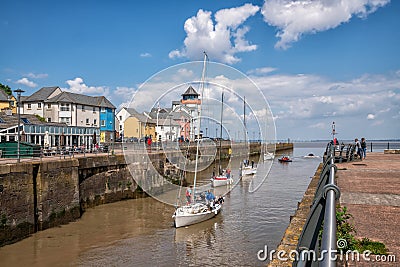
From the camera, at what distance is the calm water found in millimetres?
14781

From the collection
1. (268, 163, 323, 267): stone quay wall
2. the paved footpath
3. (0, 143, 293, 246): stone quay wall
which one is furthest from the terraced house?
(268, 163, 323, 267): stone quay wall

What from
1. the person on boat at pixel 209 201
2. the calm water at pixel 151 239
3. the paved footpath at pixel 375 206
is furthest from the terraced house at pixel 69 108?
the paved footpath at pixel 375 206

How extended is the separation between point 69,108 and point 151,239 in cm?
3575

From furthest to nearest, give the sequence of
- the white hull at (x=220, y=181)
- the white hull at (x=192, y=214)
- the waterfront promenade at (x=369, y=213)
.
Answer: the white hull at (x=220, y=181) < the white hull at (x=192, y=214) < the waterfront promenade at (x=369, y=213)

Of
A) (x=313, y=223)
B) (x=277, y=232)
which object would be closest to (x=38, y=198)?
(x=277, y=232)

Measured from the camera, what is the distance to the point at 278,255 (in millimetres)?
6227

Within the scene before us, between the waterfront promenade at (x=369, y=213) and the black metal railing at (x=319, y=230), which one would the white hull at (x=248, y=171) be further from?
the black metal railing at (x=319, y=230)

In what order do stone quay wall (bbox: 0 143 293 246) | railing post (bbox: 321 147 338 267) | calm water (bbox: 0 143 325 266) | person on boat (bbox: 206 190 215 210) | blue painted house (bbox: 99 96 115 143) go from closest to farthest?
railing post (bbox: 321 147 338 267), calm water (bbox: 0 143 325 266), stone quay wall (bbox: 0 143 293 246), person on boat (bbox: 206 190 215 210), blue painted house (bbox: 99 96 115 143)

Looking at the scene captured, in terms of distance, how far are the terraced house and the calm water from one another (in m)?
26.3

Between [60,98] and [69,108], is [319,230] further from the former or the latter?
[60,98]

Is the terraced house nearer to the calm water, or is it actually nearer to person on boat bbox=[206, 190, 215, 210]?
the calm water

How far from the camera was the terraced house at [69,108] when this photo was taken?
1924 inches

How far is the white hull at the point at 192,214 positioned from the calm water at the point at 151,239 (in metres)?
0.35

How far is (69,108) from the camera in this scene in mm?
48812
